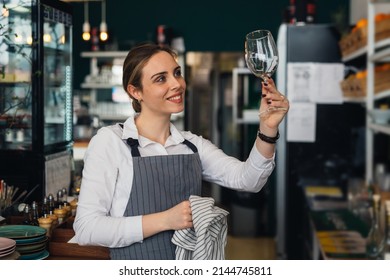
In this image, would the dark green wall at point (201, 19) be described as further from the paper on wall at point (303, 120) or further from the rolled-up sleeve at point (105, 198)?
the rolled-up sleeve at point (105, 198)

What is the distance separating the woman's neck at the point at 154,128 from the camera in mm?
1782

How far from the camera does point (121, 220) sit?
5.20ft

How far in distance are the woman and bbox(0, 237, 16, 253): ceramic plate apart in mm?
202

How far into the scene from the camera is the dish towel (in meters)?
1.58

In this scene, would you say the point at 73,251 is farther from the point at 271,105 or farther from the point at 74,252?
the point at 271,105

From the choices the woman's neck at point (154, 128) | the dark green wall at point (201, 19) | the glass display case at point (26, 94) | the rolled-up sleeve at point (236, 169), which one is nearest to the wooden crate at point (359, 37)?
the glass display case at point (26, 94)

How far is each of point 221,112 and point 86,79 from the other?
190cm

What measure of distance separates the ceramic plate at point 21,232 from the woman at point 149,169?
0.26 m

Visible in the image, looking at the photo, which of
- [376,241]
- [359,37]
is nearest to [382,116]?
[359,37]

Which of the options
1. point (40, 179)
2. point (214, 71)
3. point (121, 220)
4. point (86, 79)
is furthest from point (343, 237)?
point (214, 71)

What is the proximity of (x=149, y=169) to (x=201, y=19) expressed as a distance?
5.68 m

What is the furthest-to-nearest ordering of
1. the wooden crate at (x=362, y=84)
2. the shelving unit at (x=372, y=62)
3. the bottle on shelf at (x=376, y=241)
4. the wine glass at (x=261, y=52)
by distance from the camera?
the wooden crate at (x=362, y=84) → the shelving unit at (x=372, y=62) → the bottle on shelf at (x=376, y=241) → the wine glass at (x=261, y=52)

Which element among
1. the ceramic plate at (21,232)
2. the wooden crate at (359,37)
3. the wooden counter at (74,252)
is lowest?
the wooden counter at (74,252)
